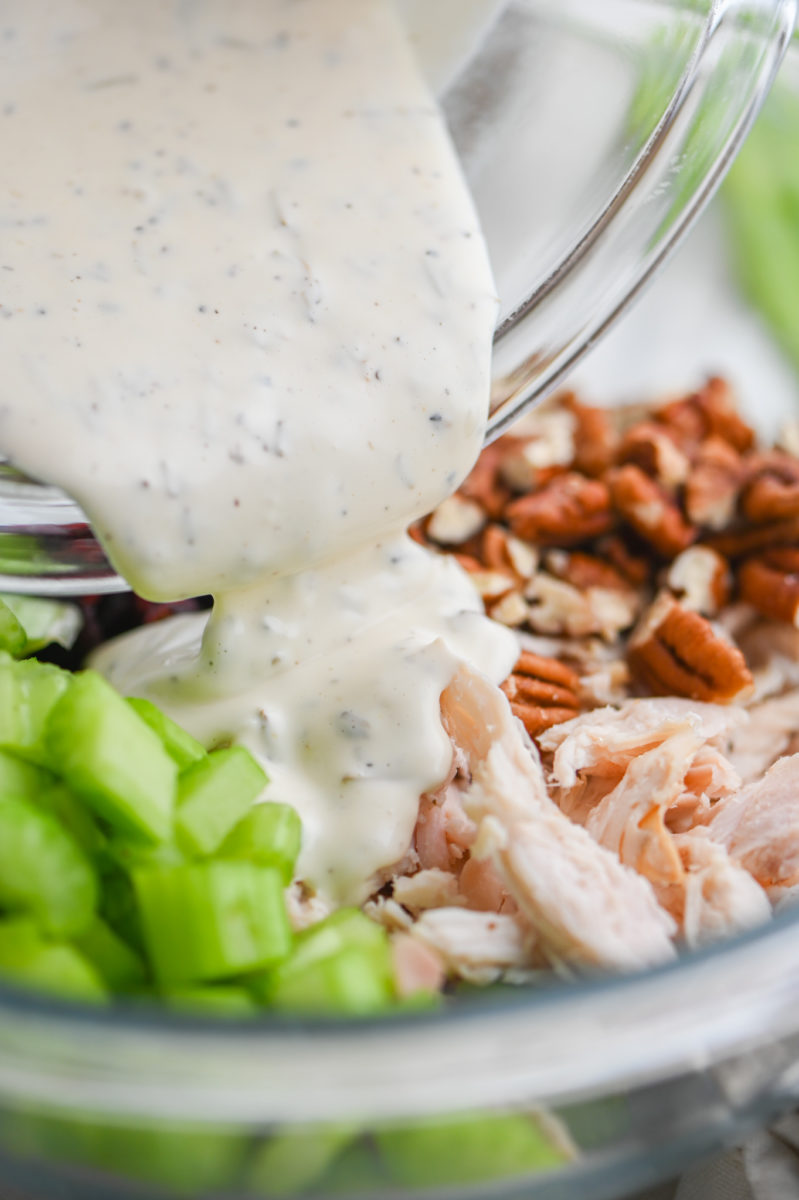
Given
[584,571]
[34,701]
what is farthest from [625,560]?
[34,701]

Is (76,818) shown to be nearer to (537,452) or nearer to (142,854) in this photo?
(142,854)

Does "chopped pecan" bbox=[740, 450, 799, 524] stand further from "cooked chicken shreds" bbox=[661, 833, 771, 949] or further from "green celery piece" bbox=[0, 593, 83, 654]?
"green celery piece" bbox=[0, 593, 83, 654]

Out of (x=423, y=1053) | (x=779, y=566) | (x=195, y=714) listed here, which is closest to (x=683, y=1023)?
(x=423, y=1053)

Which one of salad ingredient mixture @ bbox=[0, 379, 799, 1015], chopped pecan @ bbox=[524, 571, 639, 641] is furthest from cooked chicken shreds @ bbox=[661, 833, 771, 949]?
chopped pecan @ bbox=[524, 571, 639, 641]

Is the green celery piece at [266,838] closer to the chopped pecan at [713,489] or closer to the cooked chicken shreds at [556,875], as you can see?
the cooked chicken shreds at [556,875]

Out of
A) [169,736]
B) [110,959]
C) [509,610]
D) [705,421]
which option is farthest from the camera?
[705,421]

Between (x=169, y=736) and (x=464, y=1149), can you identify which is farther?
(x=169, y=736)

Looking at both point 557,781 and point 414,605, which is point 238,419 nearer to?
point 414,605
